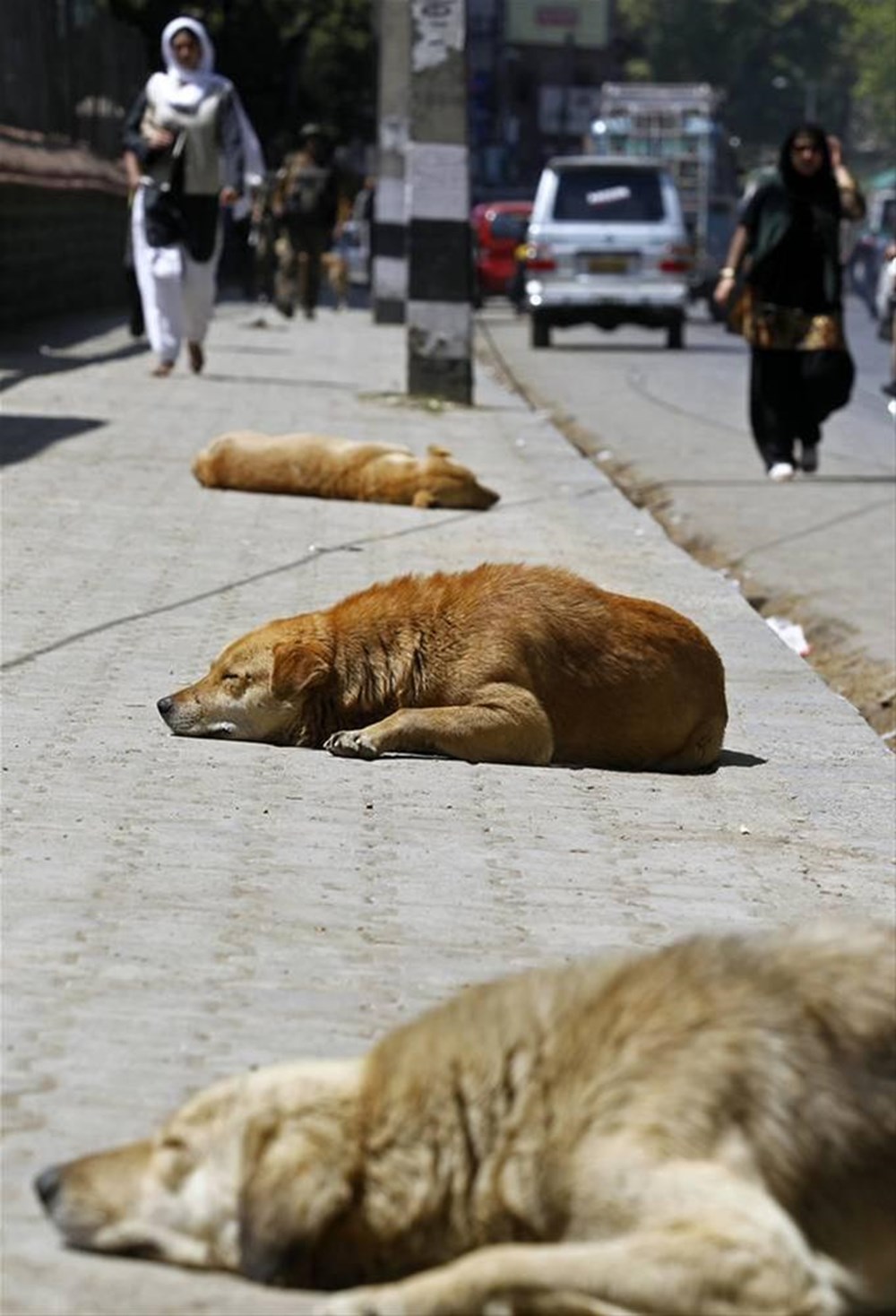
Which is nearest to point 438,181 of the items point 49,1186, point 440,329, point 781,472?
point 440,329

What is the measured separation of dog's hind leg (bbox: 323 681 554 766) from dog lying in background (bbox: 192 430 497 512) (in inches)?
244

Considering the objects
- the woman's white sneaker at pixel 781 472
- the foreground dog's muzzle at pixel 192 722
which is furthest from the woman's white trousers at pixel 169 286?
the foreground dog's muzzle at pixel 192 722

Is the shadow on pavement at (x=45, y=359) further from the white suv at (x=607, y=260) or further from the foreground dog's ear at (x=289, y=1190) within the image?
the foreground dog's ear at (x=289, y=1190)

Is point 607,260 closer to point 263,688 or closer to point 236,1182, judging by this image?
point 263,688

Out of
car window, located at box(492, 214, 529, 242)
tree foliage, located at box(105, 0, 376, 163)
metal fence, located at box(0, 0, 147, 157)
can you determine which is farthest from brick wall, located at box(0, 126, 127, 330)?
car window, located at box(492, 214, 529, 242)

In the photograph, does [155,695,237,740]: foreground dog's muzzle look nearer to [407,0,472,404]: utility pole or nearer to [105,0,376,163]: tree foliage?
[407,0,472,404]: utility pole

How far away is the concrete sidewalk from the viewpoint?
4.64m

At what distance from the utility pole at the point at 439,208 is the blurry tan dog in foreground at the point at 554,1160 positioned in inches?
631

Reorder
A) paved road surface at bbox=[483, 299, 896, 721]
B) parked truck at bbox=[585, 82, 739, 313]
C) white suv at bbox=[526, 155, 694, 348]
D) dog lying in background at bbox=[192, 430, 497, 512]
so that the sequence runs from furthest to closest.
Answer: parked truck at bbox=[585, 82, 739, 313] → white suv at bbox=[526, 155, 694, 348] → dog lying in background at bbox=[192, 430, 497, 512] → paved road surface at bbox=[483, 299, 896, 721]

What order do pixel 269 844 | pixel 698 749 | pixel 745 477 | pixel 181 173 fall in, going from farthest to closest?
pixel 181 173 → pixel 745 477 → pixel 698 749 → pixel 269 844

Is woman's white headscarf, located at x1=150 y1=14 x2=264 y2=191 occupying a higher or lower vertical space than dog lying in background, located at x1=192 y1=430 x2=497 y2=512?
higher

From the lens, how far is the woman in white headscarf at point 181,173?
19.6m

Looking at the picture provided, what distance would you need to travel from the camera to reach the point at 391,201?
3400 cm

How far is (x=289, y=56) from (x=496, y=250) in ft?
21.6
